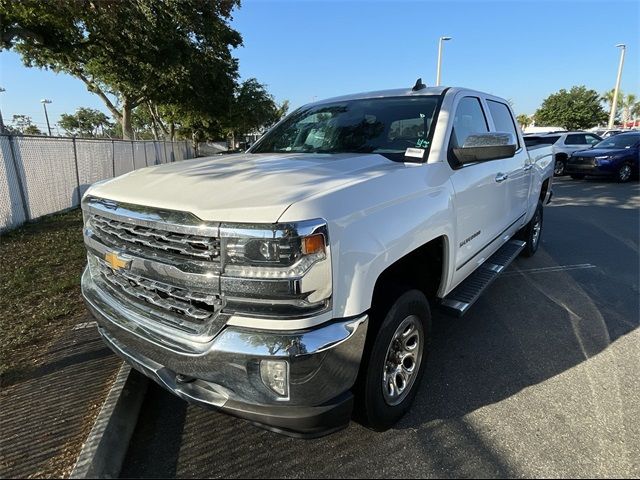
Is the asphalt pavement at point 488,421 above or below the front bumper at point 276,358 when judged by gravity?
below

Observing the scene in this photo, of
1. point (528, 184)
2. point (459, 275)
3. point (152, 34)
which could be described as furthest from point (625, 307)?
point (152, 34)

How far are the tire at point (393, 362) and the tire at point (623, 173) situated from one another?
604 inches

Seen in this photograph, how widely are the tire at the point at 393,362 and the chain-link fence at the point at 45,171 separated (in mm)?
7517

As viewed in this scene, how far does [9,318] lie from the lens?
3.75 m

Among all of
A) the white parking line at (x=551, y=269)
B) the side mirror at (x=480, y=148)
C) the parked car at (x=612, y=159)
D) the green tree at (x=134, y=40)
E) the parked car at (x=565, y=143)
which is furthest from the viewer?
the parked car at (x=565, y=143)

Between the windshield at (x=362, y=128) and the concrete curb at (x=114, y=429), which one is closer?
the concrete curb at (x=114, y=429)

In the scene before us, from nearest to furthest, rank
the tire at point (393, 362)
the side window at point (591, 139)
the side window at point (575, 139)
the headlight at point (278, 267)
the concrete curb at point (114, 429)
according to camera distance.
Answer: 1. the headlight at point (278, 267)
2. the concrete curb at point (114, 429)
3. the tire at point (393, 362)
4. the side window at point (575, 139)
5. the side window at point (591, 139)

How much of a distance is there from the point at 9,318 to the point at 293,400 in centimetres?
325

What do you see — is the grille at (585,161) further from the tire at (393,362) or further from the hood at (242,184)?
the tire at (393,362)

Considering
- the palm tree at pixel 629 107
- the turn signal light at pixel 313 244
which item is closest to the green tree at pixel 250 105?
the turn signal light at pixel 313 244

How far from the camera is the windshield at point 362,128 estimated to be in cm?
303

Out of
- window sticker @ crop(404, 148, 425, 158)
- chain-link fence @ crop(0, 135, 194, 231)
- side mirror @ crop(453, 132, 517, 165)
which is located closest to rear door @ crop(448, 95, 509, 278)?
side mirror @ crop(453, 132, 517, 165)

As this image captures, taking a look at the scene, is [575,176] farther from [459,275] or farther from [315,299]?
[315,299]

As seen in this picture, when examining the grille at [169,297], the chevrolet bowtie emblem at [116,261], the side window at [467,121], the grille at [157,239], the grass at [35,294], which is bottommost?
the grass at [35,294]
